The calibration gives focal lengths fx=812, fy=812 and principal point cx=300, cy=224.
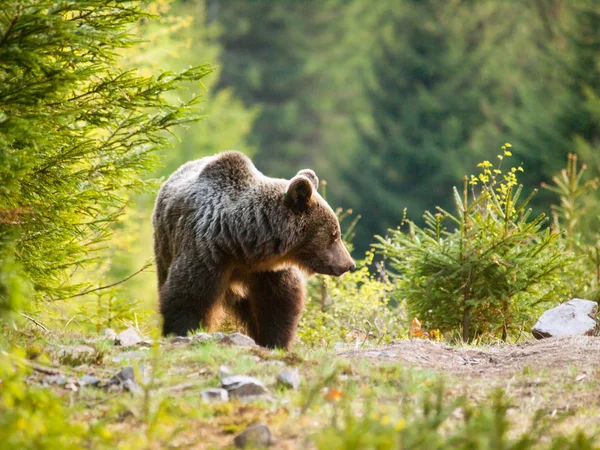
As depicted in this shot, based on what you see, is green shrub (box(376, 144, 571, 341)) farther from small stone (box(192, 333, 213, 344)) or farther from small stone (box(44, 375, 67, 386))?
small stone (box(44, 375, 67, 386))

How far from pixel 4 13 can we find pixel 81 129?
4.78 ft

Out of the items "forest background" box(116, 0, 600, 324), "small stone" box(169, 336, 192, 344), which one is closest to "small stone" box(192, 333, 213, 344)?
"small stone" box(169, 336, 192, 344)

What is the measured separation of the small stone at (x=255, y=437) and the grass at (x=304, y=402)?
0.23ft

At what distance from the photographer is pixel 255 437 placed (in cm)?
340

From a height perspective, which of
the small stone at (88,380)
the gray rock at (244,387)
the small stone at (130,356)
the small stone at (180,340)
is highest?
the gray rock at (244,387)

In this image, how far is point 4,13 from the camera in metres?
4.73

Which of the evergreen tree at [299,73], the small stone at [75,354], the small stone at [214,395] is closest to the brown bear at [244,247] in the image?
the small stone at [75,354]

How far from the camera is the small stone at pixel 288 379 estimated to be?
420 cm

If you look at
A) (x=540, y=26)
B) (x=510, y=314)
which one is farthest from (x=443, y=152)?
(x=510, y=314)

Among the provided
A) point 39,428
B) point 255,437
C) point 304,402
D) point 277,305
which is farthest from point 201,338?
point 39,428

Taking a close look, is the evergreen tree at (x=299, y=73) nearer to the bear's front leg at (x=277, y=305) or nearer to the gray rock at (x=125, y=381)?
the bear's front leg at (x=277, y=305)

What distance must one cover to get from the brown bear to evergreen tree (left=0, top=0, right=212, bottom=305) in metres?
0.51

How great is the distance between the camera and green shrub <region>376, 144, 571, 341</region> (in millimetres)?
7047

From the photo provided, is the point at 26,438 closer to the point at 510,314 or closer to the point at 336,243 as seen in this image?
the point at 336,243
